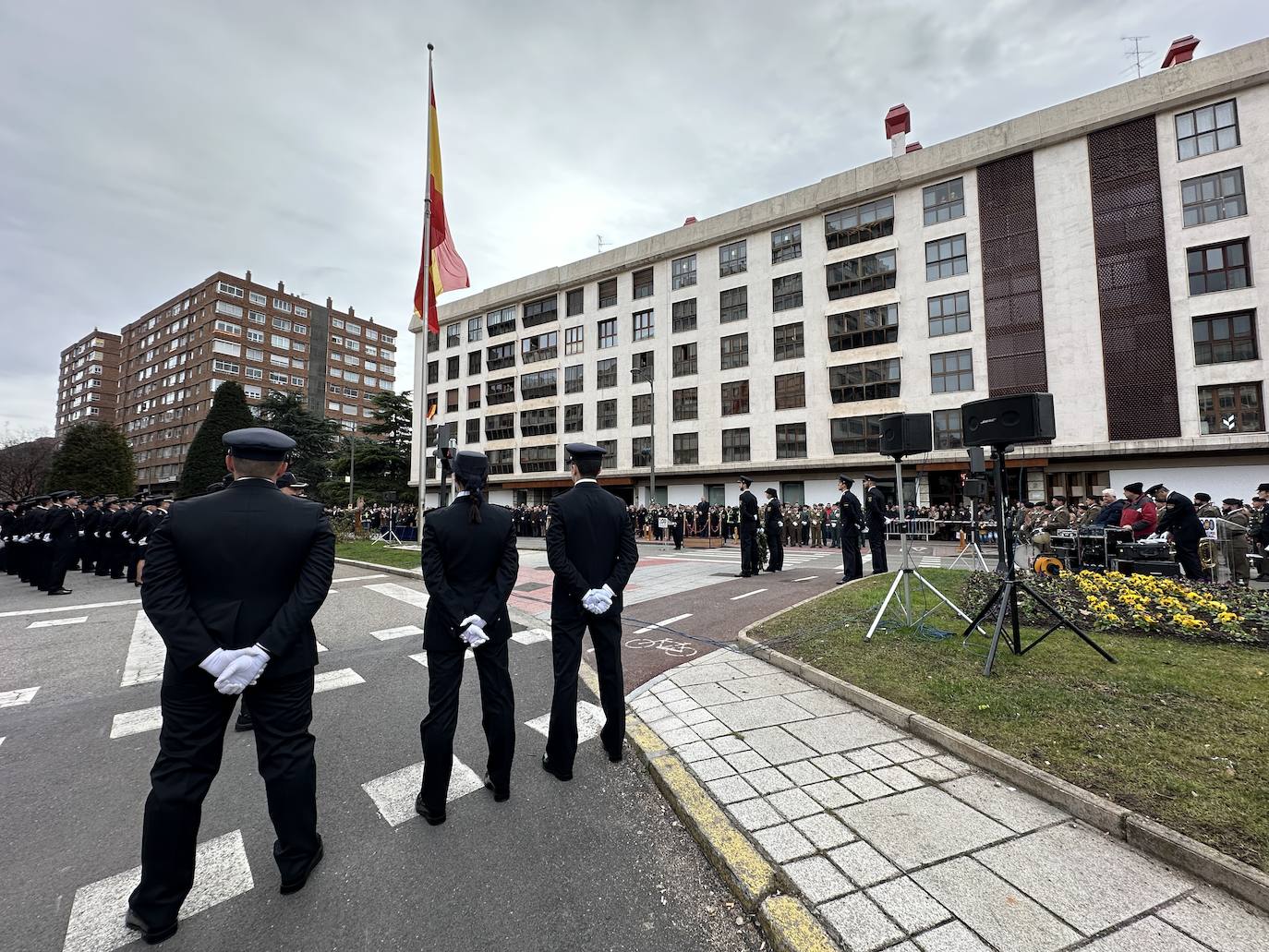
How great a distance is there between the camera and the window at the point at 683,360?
119 feet

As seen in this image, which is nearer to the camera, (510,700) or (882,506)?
(510,700)

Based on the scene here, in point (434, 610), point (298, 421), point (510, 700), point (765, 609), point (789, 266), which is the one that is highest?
point (789, 266)

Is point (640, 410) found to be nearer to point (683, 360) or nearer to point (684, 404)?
point (684, 404)

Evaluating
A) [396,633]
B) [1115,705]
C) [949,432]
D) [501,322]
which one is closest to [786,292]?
[949,432]

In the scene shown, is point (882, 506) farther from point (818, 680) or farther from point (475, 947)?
point (475, 947)

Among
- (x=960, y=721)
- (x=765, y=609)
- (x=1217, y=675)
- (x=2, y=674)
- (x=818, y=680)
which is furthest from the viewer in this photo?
(x=765, y=609)

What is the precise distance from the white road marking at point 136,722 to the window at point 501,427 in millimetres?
40061

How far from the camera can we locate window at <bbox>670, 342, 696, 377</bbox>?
3634 cm

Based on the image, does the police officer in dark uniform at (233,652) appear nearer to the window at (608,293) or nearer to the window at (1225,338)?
the window at (1225,338)

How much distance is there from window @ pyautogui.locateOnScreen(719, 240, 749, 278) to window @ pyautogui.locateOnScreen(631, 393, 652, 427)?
9.17 metres

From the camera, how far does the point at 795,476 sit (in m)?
32.3

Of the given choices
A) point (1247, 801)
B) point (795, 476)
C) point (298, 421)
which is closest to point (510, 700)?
point (1247, 801)

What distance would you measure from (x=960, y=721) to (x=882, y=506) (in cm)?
821

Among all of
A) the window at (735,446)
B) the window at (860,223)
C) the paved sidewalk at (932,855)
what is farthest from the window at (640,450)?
the paved sidewalk at (932,855)
